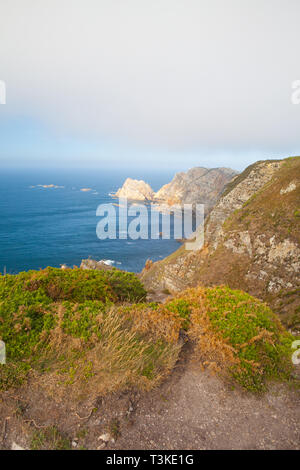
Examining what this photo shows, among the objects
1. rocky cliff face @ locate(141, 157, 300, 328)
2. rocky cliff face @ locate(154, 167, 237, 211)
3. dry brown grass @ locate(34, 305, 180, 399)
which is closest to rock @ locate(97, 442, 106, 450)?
dry brown grass @ locate(34, 305, 180, 399)

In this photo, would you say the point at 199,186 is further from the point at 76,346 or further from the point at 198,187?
the point at 76,346

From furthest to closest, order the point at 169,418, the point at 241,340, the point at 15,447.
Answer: the point at 241,340, the point at 169,418, the point at 15,447

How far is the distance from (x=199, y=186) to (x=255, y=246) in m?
104

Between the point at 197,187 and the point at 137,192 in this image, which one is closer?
the point at 197,187

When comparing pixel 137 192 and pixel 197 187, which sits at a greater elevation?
pixel 197 187

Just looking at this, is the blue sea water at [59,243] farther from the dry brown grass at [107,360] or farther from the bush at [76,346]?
the dry brown grass at [107,360]

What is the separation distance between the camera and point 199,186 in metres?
129

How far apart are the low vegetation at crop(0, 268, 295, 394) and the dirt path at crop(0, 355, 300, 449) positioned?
29 cm

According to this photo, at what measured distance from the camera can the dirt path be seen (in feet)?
14.9

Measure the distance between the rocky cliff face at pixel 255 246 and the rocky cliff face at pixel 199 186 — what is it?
271 ft

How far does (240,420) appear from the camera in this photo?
5.03 metres

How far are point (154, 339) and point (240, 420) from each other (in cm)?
255

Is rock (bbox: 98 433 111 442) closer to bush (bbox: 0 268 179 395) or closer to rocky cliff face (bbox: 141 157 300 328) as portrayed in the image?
bush (bbox: 0 268 179 395)

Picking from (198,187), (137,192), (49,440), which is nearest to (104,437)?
(49,440)
